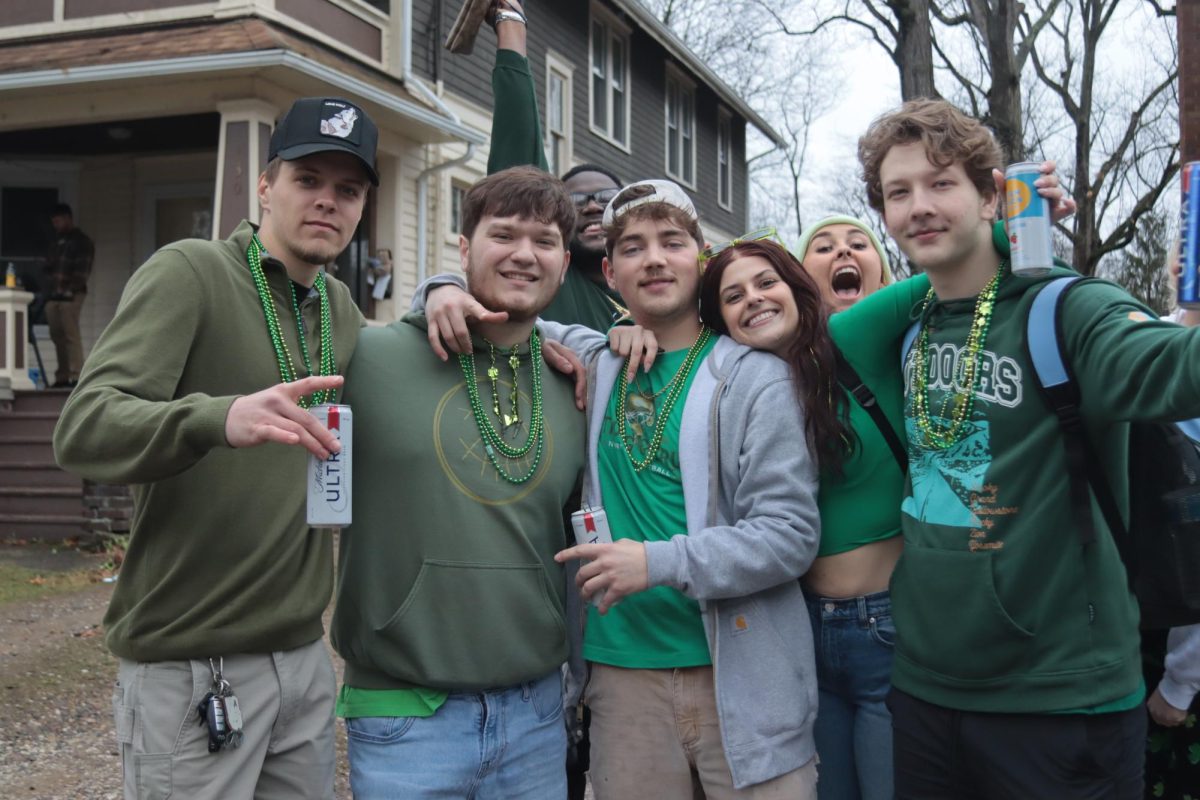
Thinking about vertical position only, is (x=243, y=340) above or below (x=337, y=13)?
below

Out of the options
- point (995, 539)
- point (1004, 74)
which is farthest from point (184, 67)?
point (1004, 74)

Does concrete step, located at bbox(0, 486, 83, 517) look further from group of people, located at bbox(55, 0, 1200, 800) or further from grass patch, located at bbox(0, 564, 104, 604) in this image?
group of people, located at bbox(55, 0, 1200, 800)

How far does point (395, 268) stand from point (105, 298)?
12.6ft

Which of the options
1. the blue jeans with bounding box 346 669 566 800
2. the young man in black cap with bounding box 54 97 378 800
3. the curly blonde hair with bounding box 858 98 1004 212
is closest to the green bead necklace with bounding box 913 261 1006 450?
the curly blonde hair with bounding box 858 98 1004 212

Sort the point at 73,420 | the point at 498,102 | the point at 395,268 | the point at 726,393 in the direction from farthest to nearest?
1. the point at 395,268
2. the point at 498,102
3. the point at 726,393
4. the point at 73,420

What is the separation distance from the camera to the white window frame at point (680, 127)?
21.5 metres

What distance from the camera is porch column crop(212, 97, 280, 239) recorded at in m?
10.4

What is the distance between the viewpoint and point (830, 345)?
9.18 feet

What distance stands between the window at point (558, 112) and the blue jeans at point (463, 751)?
48.8 ft

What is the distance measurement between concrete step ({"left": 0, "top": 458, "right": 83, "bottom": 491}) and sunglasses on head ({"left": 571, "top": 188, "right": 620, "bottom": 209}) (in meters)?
8.07

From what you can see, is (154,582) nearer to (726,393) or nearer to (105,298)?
(726,393)

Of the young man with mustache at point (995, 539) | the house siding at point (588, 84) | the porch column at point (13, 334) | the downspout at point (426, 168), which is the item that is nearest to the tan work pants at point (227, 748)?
the young man with mustache at point (995, 539)

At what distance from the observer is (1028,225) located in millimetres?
2320

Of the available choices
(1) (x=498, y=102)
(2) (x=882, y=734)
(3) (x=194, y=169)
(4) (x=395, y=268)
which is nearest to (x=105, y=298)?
(3) (x=194, y=169)
